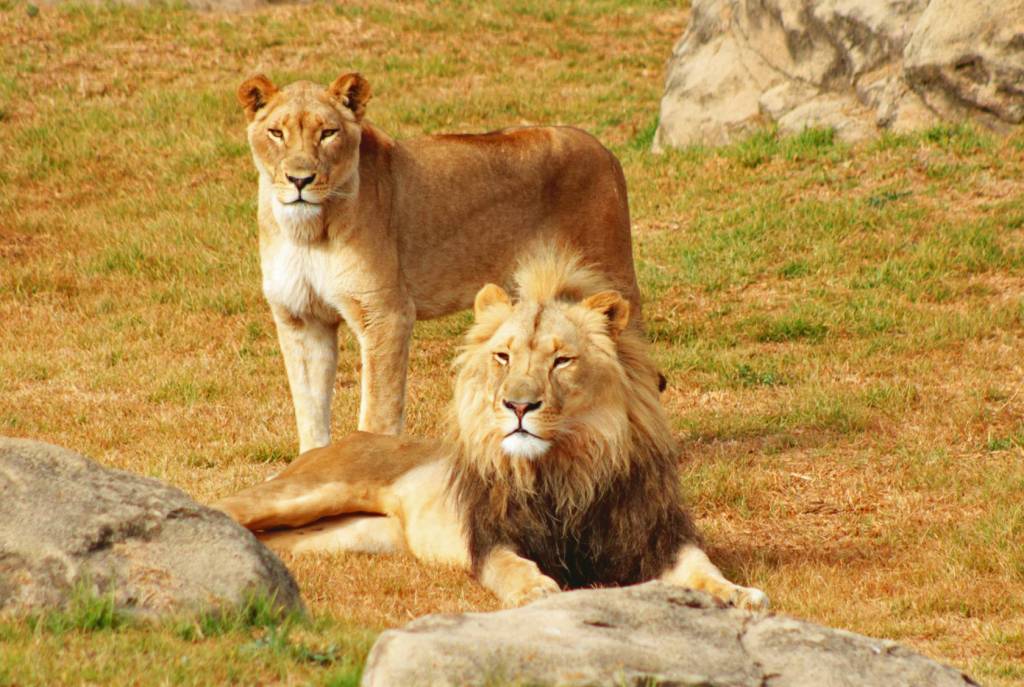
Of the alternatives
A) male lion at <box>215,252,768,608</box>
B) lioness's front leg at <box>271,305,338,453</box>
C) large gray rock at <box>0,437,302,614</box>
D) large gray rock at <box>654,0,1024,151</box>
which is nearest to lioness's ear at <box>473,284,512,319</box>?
male lion at <box>215,252,768,608</box>

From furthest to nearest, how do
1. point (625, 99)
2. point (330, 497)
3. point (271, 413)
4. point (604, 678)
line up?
point (625, 99) → point (271, 413) → point (330, 497) → point (604, 678)

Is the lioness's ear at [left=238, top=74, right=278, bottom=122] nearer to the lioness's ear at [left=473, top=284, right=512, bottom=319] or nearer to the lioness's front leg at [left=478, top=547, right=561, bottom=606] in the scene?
the lioness's ear at [left=473, top=284, right=512, bottom=319]

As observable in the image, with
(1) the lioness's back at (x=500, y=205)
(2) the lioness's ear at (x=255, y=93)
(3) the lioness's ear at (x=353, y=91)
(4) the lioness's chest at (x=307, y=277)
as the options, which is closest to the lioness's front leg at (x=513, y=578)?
(4) the lioness's chest at (x=307, y=277)

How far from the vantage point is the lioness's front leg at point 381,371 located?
8570mm

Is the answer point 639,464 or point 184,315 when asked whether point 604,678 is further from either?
point 184,315

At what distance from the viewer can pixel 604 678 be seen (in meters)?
4.04

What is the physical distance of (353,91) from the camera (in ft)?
28.2

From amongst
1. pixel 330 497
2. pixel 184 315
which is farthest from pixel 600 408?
pixel 184 315

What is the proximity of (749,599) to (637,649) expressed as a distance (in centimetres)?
170

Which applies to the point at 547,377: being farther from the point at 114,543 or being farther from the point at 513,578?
the point at 114,543

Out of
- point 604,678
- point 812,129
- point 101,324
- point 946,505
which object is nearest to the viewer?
point 604,678

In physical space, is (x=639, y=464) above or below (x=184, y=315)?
above

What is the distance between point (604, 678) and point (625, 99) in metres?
14.4

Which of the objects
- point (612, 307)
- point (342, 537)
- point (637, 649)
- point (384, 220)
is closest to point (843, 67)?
point (384, 220)
